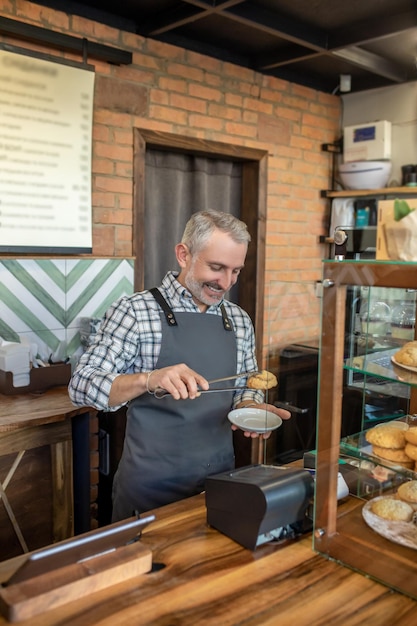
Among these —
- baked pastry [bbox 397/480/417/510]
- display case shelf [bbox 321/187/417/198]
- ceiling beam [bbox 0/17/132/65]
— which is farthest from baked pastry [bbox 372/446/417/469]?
display case shelf [bbox 321/187/417/198]

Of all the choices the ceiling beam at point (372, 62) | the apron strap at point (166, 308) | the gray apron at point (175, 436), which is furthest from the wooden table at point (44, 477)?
the ceiling beam at point (372, 62)

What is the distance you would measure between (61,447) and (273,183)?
2.55 meters

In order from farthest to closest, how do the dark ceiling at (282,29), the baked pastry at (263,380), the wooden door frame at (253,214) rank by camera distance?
the wooden door frame at (253,214) → the dark ceiling at (282,29) → the baked pastry at (263,380)

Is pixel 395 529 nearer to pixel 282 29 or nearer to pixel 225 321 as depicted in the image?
pixel 225 321

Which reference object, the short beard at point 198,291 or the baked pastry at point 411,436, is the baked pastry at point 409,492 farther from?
the short beard at point 198,291

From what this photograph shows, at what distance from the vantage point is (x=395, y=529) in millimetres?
1321

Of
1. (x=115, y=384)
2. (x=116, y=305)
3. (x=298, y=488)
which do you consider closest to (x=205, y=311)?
(x=116, y=305)

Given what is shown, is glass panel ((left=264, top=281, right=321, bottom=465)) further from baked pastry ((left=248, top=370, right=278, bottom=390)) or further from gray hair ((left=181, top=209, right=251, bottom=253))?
gray hair ((left=181, top=209, right=251, bottom=253))

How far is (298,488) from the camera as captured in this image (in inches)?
54.4

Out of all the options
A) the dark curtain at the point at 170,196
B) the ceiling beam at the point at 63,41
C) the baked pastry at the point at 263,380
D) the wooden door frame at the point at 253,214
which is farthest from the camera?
the wooden door frame at the point at 253,214

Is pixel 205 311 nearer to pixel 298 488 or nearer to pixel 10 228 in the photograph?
pixel 298 488

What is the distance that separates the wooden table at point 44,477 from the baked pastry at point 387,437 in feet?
4.66

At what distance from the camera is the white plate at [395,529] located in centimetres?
128

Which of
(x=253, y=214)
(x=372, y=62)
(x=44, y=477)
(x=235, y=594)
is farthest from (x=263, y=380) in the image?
(x=372, y=62)
